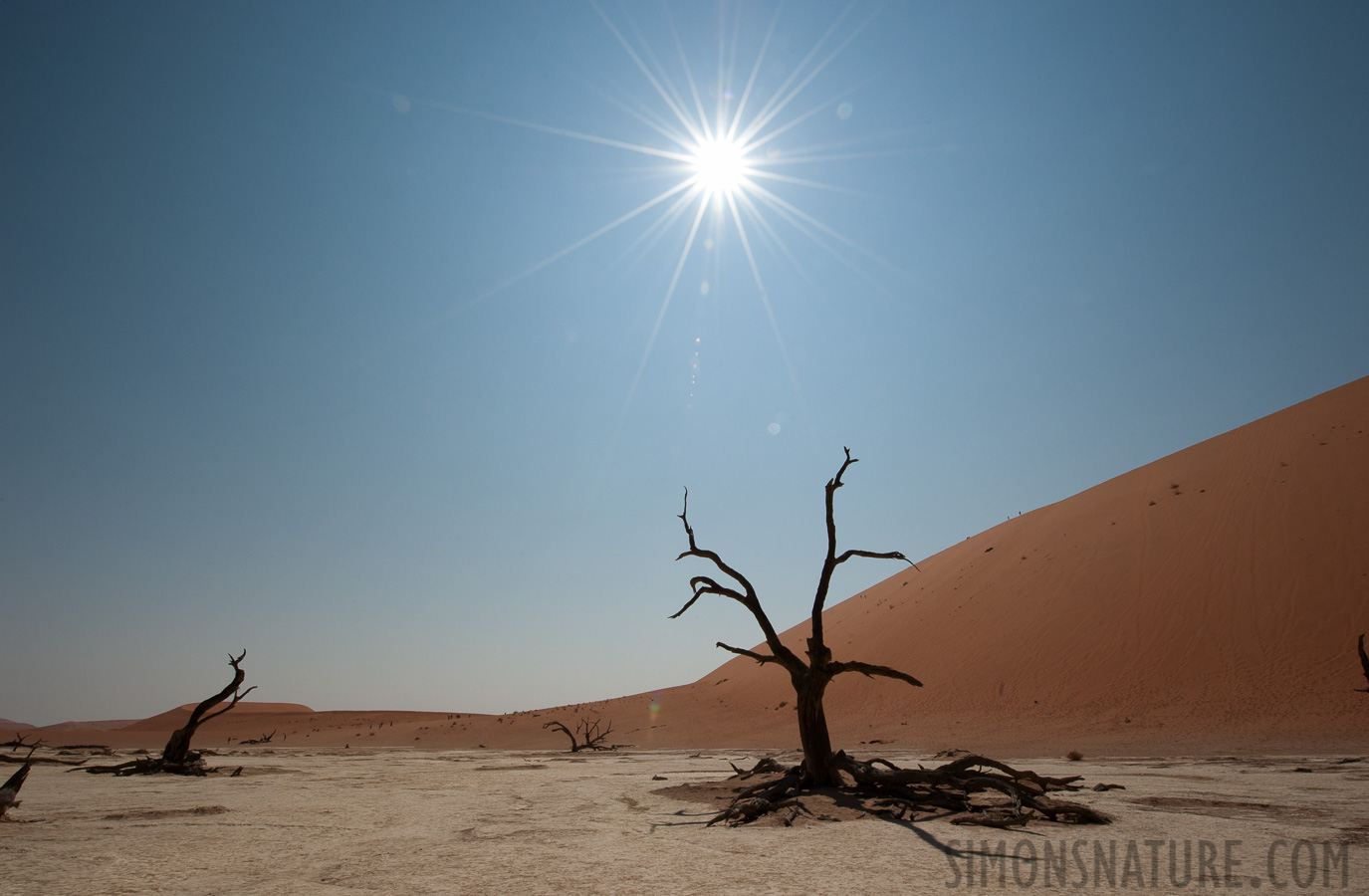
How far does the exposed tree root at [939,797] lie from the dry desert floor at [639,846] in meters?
0.27

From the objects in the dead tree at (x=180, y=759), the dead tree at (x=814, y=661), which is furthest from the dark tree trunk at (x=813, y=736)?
the dead tree at (x=180, y=759)

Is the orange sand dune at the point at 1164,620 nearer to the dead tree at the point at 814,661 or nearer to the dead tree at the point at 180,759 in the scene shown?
the dead tree at the point at 814,661

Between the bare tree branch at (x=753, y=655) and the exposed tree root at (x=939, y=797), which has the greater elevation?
the bare tree branch at (x=753, y=655)

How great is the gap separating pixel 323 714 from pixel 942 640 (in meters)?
53.7

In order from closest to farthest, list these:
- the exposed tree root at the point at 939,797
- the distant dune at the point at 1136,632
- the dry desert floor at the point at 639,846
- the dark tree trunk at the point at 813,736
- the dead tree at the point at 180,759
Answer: the dry desert floor at the point at 639,846
the exposed tree root at the point at 939,797
the dark tree trunk at the point at 813,736
the dead tree at the point at 180,759
the distant dune at the point at 1136,632

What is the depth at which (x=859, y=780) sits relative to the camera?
8.55m

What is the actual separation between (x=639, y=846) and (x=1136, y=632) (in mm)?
25099

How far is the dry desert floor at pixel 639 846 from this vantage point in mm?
4824

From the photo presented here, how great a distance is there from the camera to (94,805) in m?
9.19

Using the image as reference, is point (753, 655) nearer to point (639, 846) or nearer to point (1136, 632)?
point (639, 846)

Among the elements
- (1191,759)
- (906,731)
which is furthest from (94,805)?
(906,731)

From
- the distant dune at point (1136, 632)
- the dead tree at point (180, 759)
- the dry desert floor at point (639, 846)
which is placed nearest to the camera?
the dry desert floor at point (639, 846)

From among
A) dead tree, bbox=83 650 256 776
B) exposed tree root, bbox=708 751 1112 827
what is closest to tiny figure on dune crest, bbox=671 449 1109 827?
exposed tree root, bbox=708 751 1112 827

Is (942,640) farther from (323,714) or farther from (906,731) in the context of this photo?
(323,714)
